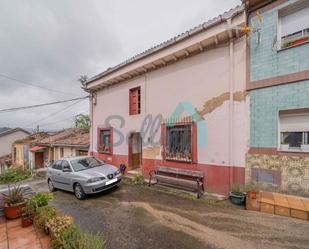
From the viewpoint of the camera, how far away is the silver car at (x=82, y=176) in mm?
6695

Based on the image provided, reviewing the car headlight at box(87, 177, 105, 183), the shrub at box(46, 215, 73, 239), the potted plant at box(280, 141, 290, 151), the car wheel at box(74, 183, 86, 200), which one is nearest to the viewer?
the shrub at box(46, 215, 73, 239)

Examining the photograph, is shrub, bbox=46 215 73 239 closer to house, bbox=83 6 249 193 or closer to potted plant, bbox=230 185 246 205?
potted plant, bbox=230 185 246 205

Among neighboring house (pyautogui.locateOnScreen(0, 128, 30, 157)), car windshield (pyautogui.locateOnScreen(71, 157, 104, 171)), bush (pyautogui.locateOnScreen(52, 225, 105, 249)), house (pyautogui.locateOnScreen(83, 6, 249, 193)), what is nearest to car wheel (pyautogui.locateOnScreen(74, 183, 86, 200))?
car windshield (pyautogui.locateOnScreen(71, 157, 104, 171))

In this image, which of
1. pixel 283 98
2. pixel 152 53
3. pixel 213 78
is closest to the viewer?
pixel 283 98

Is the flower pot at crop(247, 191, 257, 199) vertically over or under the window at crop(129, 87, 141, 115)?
under

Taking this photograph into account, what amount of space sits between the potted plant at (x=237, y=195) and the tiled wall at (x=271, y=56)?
3595 mm

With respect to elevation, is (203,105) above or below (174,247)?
above

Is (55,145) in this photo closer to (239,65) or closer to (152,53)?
(152,53)

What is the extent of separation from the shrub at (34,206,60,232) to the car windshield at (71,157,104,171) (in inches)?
123

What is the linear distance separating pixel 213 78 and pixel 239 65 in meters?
0.95

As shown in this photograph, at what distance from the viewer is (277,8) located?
5.32 meters

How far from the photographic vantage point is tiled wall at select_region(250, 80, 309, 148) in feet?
16.3

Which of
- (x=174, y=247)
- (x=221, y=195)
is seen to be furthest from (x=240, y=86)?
(x=174, y=247)

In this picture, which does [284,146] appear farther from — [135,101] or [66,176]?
[66,176]
